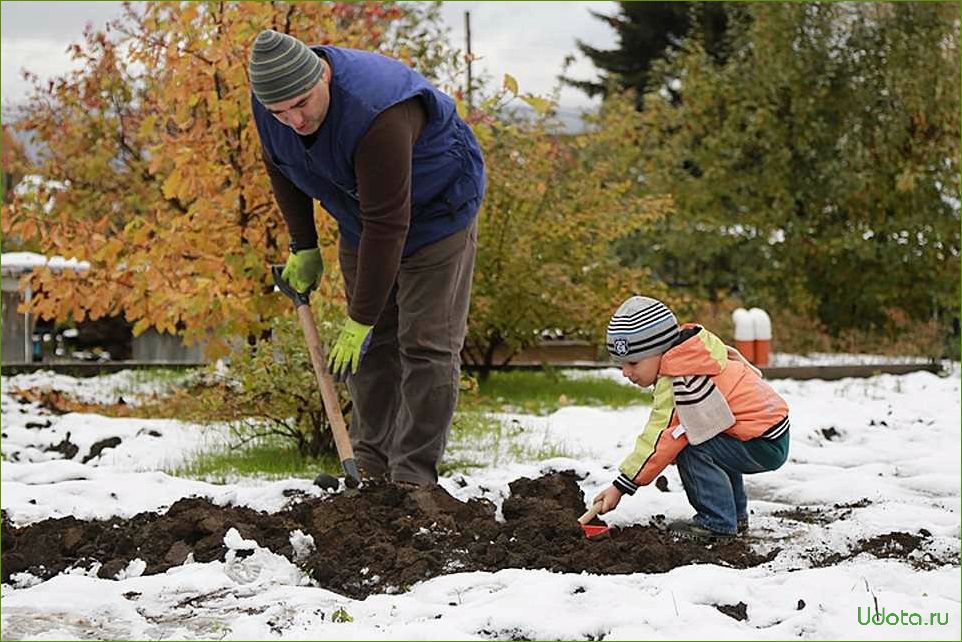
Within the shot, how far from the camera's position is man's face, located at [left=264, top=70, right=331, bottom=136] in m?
3.55

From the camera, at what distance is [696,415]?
346 cm

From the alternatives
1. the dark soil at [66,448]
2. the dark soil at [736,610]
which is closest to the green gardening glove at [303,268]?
the dark soil at [66,448]

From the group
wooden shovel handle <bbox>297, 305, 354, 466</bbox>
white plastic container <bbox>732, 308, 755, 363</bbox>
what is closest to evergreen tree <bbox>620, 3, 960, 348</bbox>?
white plastic container <bbox>732, 308, 755, 363</bbox>

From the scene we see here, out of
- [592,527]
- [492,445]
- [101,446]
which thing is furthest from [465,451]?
[592,527]

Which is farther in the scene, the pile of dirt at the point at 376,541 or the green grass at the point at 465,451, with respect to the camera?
the green grass at the point at 465,451

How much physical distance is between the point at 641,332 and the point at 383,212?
83 centimetres

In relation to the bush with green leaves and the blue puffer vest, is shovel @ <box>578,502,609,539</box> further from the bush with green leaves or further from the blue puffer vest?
the bush with green leaves

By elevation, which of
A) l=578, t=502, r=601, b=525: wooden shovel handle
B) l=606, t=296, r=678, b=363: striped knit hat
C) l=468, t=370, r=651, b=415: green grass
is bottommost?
l=468, t=370, r=651, b=415: green grass

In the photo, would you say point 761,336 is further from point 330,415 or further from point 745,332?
point 330,415

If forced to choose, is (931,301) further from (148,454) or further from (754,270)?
(148,454)

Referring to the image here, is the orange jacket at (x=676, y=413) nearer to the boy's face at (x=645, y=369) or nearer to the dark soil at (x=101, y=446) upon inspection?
the boy's face at (x=645, y=369)

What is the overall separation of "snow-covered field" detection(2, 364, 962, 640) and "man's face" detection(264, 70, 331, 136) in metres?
1.19

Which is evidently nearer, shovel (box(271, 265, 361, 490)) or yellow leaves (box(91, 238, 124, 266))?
shovel (box(271, 265, 361, 490))

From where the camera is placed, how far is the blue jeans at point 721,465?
3.54 metres
